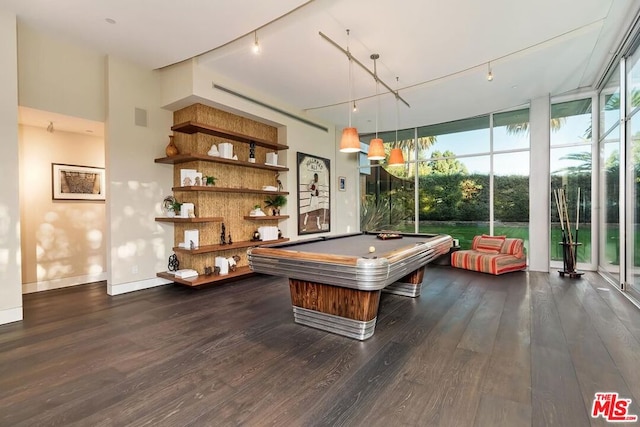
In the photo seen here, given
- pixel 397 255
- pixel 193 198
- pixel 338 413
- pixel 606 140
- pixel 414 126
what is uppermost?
pixel 414 126

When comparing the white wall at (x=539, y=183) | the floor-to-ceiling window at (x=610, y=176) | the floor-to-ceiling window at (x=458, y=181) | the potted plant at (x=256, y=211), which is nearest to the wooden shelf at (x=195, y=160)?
the potted plant at (x=256, y=211)

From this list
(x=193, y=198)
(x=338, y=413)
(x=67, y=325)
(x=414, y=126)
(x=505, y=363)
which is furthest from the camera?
(x=414, y=126)

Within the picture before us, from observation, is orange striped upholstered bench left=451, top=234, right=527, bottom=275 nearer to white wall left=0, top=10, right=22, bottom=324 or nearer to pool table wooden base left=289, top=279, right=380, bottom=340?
pool table wooden base left=289, top=279, right=380, bottom=340

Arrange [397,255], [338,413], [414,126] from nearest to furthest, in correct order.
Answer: [338,413]
[397,255]
[414,126]

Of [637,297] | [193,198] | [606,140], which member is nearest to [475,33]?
[606,140]

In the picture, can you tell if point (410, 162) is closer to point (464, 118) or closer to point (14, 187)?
point (464, 118)

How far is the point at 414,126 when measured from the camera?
7.58 metres

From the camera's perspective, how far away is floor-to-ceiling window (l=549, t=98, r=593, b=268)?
5.67 meters

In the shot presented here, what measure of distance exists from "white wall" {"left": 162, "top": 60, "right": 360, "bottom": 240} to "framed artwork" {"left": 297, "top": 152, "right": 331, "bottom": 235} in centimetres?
15

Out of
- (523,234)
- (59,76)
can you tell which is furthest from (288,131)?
(523,234)

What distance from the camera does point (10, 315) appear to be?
331 centimetres

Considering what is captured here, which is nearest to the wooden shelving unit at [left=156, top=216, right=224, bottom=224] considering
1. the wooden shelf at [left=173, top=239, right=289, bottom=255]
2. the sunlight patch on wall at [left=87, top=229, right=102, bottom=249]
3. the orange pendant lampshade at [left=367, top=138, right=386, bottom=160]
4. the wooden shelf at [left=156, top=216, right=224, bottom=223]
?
the wooden shelf at [left=156, top=216, right=224, bottom=223]

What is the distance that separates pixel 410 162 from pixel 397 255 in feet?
18.1

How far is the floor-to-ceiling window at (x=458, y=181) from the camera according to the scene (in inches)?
254
